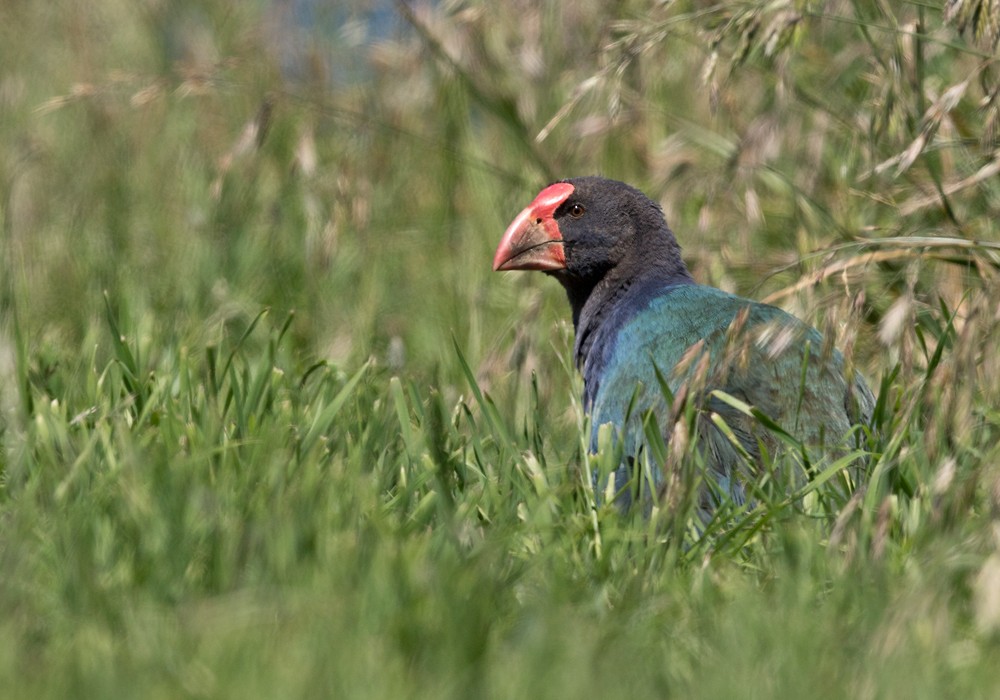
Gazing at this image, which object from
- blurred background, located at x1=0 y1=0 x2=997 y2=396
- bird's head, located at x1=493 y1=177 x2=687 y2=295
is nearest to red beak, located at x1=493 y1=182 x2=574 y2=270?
bird's head, located at x1=493 y1=177 x2=687 y2=295

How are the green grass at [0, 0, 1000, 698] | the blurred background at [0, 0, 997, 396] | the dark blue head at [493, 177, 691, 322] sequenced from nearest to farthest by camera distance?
the green grass at [0, 0, 1000, 698]
the dark blue head at [493, 177, 691, 322]
the blurred background at [0, 0, 997, 396]

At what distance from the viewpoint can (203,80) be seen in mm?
4027

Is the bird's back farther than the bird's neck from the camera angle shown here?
No

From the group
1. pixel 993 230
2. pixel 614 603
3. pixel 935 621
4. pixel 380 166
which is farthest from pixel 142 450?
pixel 380 166

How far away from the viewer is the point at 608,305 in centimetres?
358

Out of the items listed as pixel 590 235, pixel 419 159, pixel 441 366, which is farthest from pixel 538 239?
pixel 419 159

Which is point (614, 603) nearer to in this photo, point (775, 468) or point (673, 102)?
point (775, 468)

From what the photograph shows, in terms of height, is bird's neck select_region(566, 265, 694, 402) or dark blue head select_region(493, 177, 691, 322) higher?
→ dark blue head select_region(493, 177, 691, 322)

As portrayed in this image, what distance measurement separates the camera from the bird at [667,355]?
2582 millimetres

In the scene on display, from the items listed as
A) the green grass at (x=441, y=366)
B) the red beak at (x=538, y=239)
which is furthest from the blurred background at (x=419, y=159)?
the red beak at (x=538, y=239)

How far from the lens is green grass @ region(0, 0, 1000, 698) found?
183 centimetres

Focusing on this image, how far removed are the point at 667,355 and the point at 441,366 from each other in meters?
1.23

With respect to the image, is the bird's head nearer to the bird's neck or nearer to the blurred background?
the bird's neck

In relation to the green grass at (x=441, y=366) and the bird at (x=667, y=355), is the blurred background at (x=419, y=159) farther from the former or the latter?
the bird at (x=667, y=355)
